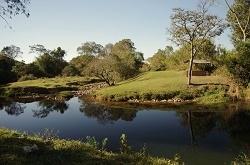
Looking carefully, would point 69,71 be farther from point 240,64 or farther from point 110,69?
point 240,64

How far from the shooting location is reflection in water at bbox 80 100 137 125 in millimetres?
23719

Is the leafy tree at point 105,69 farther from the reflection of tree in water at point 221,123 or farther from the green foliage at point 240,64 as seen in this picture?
the reflection of tree in water at point 221,123

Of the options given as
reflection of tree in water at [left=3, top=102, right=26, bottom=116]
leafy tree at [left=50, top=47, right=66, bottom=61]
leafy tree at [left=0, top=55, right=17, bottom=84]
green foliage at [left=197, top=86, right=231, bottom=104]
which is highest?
leafy tree at [left=50, top=47, right=66, bottom=61]

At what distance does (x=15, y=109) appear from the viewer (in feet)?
107

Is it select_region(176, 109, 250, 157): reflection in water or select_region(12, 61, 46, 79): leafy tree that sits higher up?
select_region(12, 61, 46, 79): leafy tree

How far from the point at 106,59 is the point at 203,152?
35.8 m

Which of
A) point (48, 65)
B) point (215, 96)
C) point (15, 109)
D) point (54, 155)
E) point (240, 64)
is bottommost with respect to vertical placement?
point (15, 109)

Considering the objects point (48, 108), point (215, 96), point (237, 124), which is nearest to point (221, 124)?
point (237, 124)

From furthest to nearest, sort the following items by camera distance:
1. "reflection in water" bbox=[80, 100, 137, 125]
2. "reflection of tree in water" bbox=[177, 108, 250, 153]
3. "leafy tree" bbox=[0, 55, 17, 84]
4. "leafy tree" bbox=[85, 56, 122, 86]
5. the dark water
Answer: "leafy tree" bbox=[0, 55, 17, 84] → "leafy tree" bbox=[85, 56, 122, 86] → "reflection in water" bbox=[80, 100, 137, 125] → "reflection of tree in water" bbox=[177, 108, 250, 153] → the dark water

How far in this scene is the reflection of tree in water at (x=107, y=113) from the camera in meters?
23.8

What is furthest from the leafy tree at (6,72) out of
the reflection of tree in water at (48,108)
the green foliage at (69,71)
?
the reflection of tree in water at (48,108)

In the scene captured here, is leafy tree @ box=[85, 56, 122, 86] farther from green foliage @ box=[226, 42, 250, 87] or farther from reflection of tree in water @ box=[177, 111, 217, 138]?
reflection of tree in water @ box=[177, 111, 217, 138]

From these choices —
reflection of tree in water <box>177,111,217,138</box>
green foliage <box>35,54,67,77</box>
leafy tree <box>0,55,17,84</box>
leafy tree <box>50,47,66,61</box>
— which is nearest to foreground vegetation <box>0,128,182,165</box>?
reflection of tree in water <box>177,111,217,138</box>

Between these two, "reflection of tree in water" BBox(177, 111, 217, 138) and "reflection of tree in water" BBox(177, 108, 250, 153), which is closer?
"reflection of tree in water" BBox(177, 108, 250, 153)
